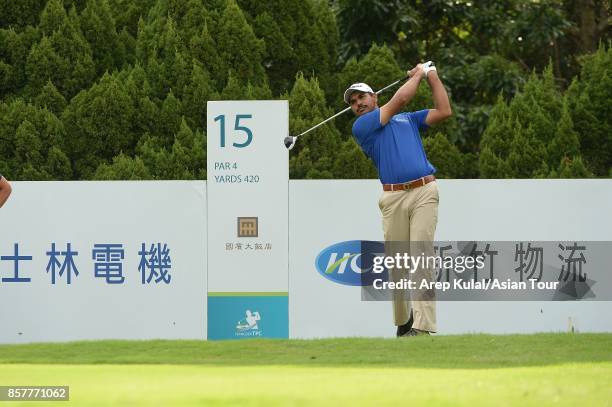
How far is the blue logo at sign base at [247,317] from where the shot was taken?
12219mm

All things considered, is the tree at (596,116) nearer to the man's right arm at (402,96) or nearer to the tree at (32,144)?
the tree at (32,144)

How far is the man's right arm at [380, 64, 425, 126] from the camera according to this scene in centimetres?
973

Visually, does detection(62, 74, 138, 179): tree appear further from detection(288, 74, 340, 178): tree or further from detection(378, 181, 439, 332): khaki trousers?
detection(378, 181, 439, 332): khaki trousers

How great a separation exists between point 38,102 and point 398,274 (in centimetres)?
662

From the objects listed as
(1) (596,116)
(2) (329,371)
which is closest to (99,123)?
(1) (596,116)

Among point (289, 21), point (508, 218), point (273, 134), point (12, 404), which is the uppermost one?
point (289, 21)

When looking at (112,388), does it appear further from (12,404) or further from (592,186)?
(592,186)

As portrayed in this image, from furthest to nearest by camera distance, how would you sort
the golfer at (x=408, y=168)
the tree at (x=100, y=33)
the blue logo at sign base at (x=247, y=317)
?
the tree at (x=100, y=33)
the blue logo at sign base at (x=247, y=317)
the golfer at (x=408, y=168)

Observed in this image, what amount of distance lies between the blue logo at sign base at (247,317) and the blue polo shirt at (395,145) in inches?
98.9

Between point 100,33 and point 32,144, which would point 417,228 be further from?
point 100,33

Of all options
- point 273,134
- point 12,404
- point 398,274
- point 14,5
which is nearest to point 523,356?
point 398,274

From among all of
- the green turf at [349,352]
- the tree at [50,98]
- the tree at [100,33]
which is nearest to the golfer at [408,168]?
the green turf at [349,352]

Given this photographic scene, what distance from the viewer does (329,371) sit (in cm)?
736

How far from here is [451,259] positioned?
40.2 feet
